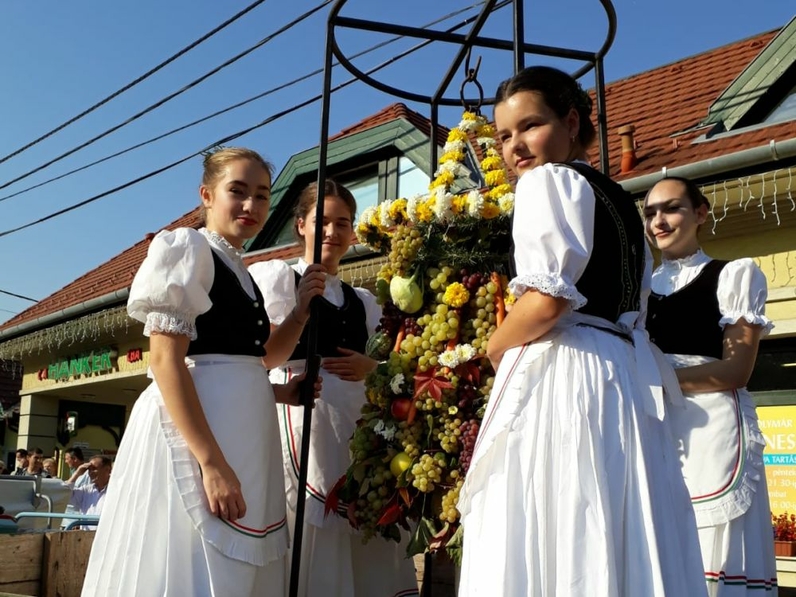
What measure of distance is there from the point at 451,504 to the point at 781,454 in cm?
474

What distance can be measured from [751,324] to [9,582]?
2.39 meters

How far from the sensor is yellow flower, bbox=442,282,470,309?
2404 millimetres

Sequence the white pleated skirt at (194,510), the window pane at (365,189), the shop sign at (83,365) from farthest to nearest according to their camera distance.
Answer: the shop sign at (83,365) → the window pane at (365,189) → the white pleated skirt at (194,510)

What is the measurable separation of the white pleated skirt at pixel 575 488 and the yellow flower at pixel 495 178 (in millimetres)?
904

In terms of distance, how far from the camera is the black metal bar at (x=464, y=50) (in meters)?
2.86

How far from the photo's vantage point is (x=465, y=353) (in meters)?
2.34

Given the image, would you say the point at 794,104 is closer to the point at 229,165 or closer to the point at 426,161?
the point at 426,161

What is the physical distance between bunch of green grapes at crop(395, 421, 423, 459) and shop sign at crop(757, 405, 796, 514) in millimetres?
4526

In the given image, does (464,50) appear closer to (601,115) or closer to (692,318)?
(601,115)

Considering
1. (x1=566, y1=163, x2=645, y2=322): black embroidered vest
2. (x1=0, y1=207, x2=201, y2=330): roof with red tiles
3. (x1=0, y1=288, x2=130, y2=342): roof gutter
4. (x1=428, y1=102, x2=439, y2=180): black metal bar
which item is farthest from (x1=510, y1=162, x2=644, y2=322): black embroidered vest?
(x1=0, y1=207, x2=201, y2=330): roof with red tiles

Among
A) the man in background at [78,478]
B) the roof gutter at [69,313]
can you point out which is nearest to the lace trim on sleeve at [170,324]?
the man in background at [78,478]

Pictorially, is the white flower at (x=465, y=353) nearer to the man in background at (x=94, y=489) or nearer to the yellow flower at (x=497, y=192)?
the yellow flower at (x=497, y=192)

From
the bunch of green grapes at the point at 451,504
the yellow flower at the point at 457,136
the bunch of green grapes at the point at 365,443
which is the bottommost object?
the bunch of green grapes at the point at 451,504

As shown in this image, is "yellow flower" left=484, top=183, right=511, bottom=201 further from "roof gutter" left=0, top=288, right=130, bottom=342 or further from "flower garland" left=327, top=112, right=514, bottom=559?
"roof gutter" left=0, top=288, right=130, bottom=342
